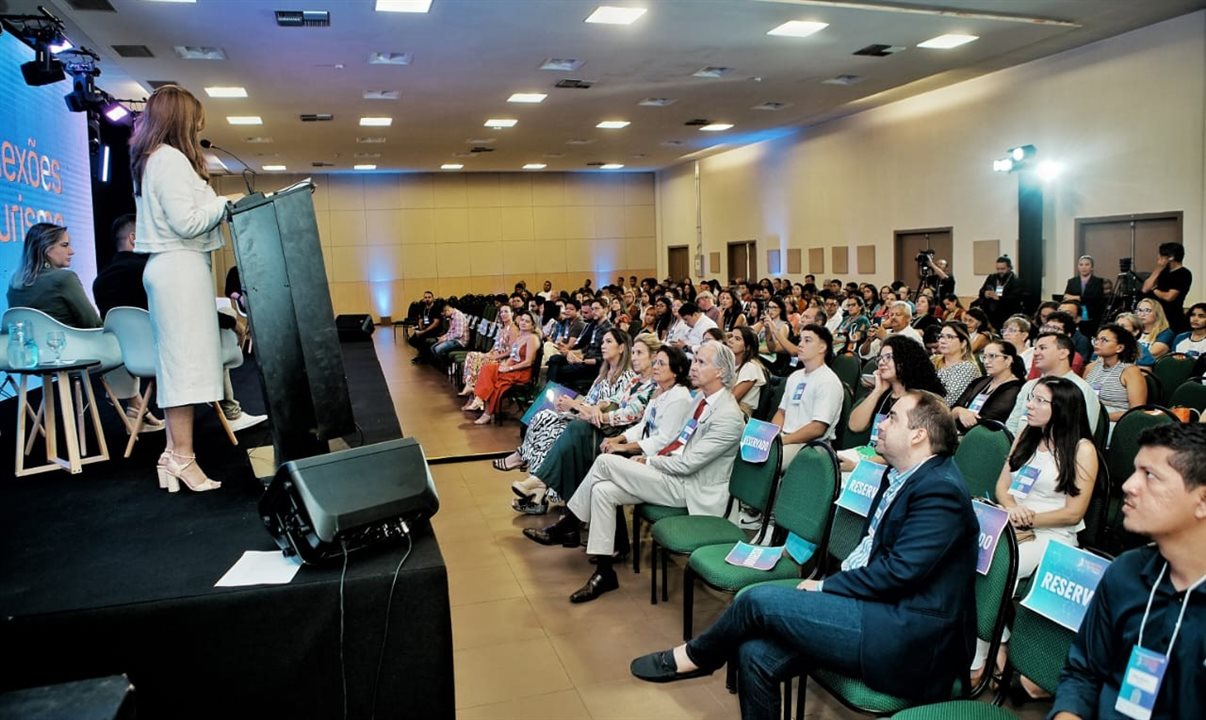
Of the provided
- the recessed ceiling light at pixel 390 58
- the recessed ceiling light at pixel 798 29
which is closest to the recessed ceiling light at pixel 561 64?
the recessed ceiling light at pixel 390 58

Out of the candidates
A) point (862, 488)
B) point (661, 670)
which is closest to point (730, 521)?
point (862, 488)

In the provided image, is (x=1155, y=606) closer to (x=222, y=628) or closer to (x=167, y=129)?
(x=222, y=628)

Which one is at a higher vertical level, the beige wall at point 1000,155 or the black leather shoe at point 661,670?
the beige wall at point 1000,155

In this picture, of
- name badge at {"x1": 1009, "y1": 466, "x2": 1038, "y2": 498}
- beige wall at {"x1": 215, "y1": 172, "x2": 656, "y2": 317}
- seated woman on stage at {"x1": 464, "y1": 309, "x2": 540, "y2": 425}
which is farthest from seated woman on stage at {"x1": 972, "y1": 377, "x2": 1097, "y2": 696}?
beige wall at {"x1": 215, "y1": 172, "x2": 656, "y2": 317}

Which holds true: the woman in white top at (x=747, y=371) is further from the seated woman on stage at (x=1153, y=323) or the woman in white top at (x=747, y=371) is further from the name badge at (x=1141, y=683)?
the name badge at (x=1141, y=683)

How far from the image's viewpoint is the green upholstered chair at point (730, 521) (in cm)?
337

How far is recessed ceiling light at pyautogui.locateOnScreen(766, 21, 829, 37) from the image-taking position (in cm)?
801

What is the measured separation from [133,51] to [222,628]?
27.7 ft

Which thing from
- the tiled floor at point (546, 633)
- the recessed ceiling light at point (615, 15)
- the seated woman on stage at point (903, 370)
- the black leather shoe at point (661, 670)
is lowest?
the tiled floor at point (546, 633)

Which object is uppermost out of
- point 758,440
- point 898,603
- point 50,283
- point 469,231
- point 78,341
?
point 469,231

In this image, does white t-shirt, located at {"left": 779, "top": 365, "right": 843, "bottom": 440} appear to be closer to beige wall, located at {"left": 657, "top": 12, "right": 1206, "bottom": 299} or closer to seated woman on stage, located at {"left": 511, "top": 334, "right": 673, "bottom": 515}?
seated woman on stage, located at {"left": 511, "top": 334, "right": 673, "bottom": 515}

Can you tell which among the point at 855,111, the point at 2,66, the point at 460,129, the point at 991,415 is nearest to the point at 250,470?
the point at 991,415

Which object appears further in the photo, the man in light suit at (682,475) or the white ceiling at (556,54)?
the white ceiling at (556,54)

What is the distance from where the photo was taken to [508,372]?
8.12 meters
